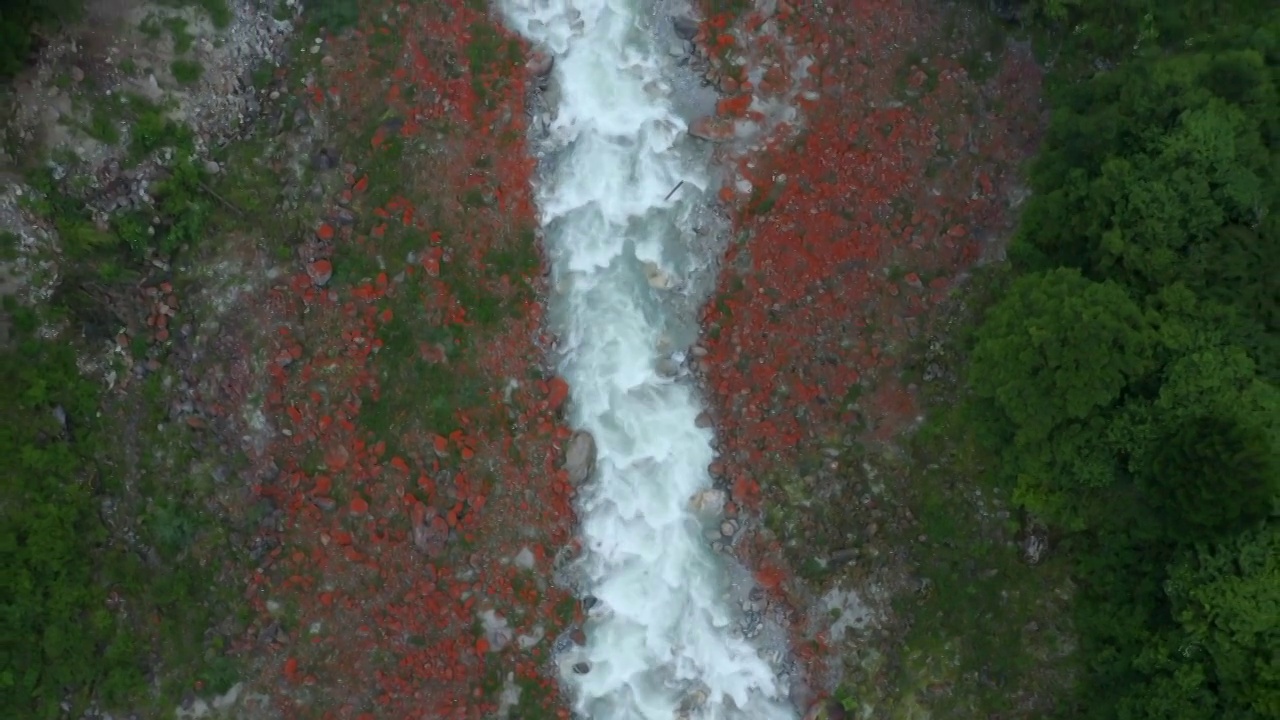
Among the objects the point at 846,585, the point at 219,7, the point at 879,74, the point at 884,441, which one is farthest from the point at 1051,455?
the point at 219,7

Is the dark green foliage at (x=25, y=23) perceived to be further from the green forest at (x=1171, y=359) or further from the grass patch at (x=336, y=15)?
the green forest at (x=1171, y=359)

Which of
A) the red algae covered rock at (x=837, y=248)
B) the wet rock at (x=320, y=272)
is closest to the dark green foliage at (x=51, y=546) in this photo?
the wet rock at (x=320, y=272)

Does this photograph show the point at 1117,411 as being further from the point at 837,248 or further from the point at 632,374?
the point at 632,374

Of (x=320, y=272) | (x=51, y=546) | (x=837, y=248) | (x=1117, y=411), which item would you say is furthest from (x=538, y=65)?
(x=51, y=546)

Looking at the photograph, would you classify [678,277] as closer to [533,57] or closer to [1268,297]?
[533,57]

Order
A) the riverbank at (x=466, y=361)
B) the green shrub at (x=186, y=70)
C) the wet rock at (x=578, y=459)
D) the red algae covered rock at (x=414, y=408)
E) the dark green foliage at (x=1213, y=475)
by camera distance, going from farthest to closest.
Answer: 1. the wet rock at (x=578, y=459)
2. the red algae covered rock at (x=414, y=408)
3. the green shrub at (x=186, y=70)
4. the riverbank at (x=466, y=361)
5. the dark green foliage at (x=1213, y=475)

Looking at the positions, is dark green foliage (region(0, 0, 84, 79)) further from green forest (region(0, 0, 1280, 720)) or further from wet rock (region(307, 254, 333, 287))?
wet rock (region(307, 254, 333, 287))
